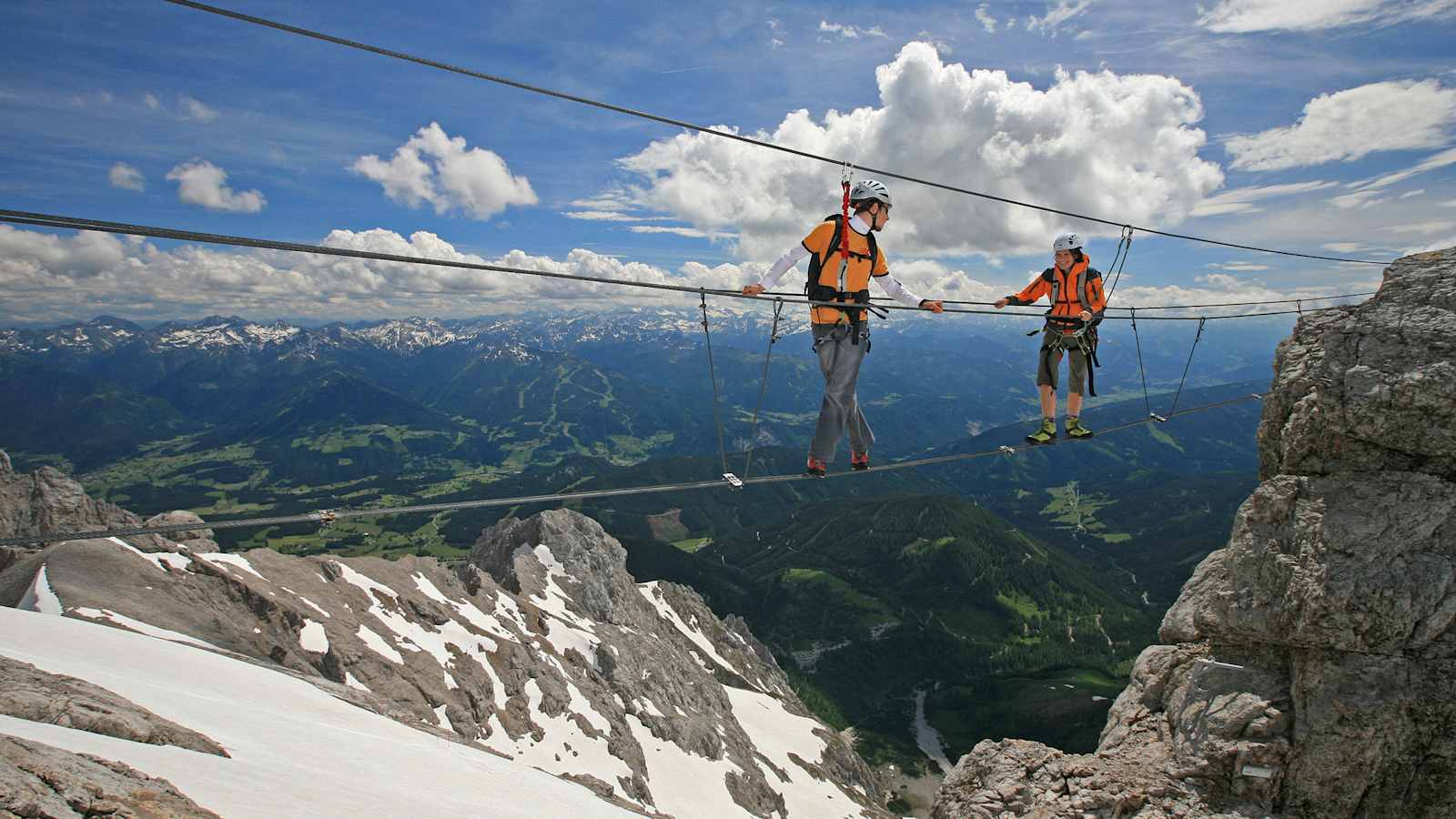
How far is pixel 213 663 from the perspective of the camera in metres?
26.8

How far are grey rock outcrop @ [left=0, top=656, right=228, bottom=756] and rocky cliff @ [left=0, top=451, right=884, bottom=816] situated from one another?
28.9ft

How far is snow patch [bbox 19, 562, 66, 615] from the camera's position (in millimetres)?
30969

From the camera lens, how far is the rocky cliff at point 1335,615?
12.1m

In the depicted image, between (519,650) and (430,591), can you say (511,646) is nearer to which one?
(519,650)

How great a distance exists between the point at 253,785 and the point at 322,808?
1.29 metres

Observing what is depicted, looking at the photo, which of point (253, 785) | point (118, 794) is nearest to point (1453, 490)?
point (118, 794)

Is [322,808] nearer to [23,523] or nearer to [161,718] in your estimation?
[161,718]

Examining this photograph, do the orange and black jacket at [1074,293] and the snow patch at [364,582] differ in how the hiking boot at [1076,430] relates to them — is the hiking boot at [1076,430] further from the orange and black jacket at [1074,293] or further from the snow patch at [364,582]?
the snow patch at [364,582]

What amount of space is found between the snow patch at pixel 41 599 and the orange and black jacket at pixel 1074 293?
43.5 m

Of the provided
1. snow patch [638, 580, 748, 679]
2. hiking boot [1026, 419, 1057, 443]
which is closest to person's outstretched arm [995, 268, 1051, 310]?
hiking boot [1026, 419, 1057, 443]

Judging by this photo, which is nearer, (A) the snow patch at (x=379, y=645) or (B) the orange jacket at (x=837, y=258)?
(B) the orange jacket at (x=837, y=258)

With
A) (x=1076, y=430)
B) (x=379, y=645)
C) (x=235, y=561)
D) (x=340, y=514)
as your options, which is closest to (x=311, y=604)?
(x=379, y=645)

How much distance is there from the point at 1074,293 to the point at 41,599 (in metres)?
46.7

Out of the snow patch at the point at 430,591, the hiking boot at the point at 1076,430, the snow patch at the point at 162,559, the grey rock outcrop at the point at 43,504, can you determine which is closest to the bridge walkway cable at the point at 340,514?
the hiking boot at the point at 1076,430
